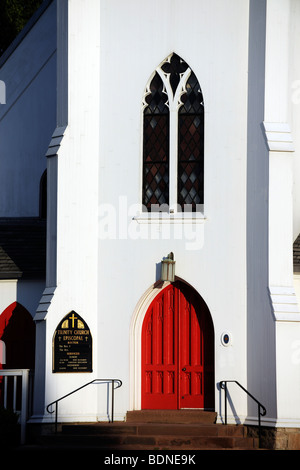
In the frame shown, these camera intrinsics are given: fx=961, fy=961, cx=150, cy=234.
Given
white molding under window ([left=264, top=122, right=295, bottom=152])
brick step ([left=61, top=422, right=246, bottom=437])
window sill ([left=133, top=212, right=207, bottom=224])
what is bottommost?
brick step ([left=61, top=422, right=246, bottom=437])

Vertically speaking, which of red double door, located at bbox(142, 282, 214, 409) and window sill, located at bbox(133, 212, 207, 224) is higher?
window sill, located at bbox(133, 212, 207, 224)

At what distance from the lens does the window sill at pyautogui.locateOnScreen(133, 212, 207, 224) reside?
19906 mm

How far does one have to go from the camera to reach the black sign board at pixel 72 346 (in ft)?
64.3

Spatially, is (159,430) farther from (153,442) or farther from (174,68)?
(174,68)

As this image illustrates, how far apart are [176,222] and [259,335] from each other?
9.57ft

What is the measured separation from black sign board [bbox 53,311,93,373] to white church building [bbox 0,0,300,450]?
3 cm

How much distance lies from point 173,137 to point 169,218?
68.7 inches

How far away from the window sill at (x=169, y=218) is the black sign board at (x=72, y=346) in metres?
2.42

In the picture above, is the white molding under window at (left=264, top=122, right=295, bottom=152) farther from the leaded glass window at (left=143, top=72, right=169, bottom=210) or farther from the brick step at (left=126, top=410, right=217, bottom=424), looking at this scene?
the brick step at (left=126, top=410, right=217, bottom=424)

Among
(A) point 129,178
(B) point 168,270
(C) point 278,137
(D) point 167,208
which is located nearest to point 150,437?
(B) point 168,270

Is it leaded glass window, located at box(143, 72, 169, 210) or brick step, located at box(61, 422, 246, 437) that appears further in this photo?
leaded glass window, located at box(143, 72, 169, 210)

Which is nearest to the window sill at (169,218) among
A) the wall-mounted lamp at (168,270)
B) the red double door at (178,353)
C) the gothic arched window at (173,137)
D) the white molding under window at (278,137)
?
the gothic arched window at (173,137)

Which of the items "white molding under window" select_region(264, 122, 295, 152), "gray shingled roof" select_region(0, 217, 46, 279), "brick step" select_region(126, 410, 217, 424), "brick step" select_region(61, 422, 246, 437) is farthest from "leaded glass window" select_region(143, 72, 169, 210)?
"brick step" select_region(61, 422, 246, 437)

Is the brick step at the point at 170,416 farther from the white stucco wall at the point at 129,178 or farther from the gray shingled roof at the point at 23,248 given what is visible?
the gray shingled roof at the point at 23,248
